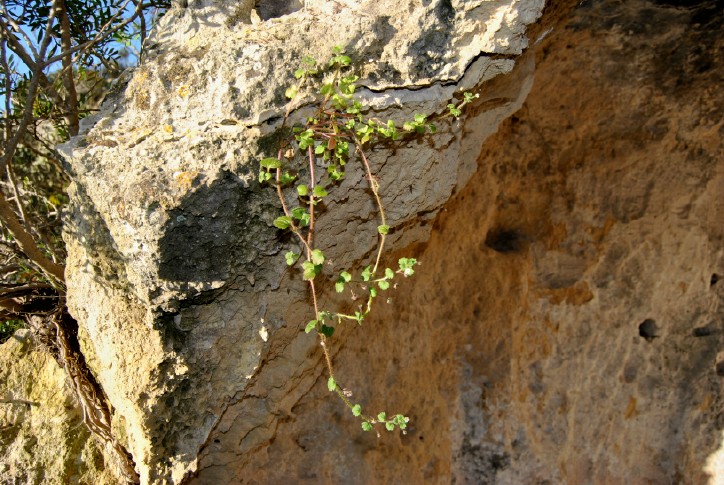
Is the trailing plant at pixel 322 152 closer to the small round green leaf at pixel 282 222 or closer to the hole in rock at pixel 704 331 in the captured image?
the small round green leaf at pixel 282 222

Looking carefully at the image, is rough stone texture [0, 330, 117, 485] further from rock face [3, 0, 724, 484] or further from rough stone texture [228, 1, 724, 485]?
rough stone texture [228, 1, 724, 485]

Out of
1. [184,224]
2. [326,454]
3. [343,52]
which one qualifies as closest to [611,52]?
[343,52]

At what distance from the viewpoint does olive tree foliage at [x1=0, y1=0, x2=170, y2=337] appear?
2168 mm

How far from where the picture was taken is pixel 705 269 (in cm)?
242

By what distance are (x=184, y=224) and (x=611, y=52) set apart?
1623 millimetres

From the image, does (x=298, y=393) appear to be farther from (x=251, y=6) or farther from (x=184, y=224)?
(x=251, y=6)

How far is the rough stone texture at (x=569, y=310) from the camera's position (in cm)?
223

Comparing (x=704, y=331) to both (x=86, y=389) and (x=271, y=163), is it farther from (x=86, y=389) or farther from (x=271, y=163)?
(x=86, y=389)

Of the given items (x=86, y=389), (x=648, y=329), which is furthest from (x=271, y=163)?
(x=648, y=329)

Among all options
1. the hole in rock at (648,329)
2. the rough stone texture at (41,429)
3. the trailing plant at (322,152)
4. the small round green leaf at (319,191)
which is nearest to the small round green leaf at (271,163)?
the trailing plant at (322,152)

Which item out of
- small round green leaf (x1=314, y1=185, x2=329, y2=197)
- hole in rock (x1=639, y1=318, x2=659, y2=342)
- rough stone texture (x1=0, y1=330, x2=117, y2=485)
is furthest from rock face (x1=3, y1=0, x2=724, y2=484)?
rough stone texture (x1=0, y1=330, x2=117, y2=485)

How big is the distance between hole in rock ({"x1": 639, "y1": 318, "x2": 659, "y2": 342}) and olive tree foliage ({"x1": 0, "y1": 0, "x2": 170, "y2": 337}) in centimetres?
227

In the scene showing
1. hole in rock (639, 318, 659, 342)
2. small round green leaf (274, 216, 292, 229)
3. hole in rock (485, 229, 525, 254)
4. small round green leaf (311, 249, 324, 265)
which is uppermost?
small round green leaf (274, 216, 292, 229)

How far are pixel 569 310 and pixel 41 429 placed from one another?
2064 millimetres
